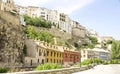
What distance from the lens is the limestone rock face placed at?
44.5m

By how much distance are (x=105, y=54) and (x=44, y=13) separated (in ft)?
106

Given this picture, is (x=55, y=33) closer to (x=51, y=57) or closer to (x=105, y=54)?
(x=105, y=54)

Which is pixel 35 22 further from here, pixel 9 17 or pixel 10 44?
pixel 10 44

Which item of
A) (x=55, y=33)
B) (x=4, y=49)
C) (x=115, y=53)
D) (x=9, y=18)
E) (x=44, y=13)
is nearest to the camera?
(x=4, y=49)

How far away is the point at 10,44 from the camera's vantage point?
4759cm

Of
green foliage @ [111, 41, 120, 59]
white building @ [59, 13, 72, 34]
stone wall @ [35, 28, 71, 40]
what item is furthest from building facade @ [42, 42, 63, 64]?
white building @ [59, 13, 72, 34]

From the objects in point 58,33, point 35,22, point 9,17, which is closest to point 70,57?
point 9,17

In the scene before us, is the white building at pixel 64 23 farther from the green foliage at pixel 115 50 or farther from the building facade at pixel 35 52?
the building facade at pixel 35 52

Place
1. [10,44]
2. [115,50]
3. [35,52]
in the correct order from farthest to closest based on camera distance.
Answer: [115,50], [35,52], [10,44]

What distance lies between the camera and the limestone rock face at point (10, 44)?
4453cm

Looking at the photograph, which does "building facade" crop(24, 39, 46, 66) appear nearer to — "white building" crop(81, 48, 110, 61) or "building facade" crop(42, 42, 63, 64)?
"building facade" crop(42, 42, 63, 64)

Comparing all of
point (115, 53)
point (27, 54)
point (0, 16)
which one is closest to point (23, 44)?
point (27, 54)

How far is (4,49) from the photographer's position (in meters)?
44.8

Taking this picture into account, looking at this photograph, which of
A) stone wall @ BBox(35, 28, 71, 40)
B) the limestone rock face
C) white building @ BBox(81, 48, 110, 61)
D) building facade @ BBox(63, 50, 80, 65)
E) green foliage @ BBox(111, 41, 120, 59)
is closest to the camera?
the limestone rock face
